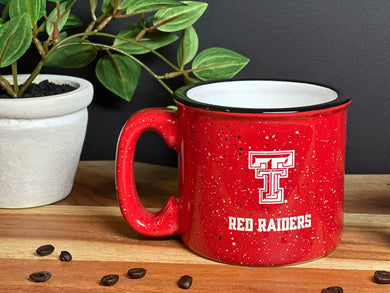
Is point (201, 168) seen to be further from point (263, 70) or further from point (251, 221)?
point (263, 70)

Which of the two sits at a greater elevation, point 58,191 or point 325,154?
point 325,154

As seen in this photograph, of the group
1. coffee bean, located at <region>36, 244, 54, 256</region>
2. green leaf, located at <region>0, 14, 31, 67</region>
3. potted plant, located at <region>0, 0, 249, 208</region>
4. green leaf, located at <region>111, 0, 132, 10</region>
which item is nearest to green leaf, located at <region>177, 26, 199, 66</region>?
potted plant, located at <region>0, 0, 249, 208</region>

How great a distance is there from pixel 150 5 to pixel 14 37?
0.17m

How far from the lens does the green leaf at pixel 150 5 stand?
30.5 inches

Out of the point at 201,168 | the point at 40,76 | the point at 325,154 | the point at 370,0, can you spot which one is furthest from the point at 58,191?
the point at 370,0

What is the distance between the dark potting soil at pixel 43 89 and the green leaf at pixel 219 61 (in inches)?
7.2

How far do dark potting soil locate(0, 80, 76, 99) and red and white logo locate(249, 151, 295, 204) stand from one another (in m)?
0.34

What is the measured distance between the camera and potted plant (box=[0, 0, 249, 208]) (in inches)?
30.0

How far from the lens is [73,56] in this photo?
908 mm

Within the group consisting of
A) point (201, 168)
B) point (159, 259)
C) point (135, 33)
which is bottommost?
point (159, 259)

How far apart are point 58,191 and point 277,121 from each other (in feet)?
1.20

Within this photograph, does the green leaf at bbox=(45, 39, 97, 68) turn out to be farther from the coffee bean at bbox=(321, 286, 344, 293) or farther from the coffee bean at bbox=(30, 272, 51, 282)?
the coffee bean at bbox=(321, 286, 344, 293)

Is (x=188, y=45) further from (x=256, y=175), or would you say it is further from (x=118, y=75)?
(x=256, y=175)

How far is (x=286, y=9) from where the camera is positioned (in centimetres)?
91
